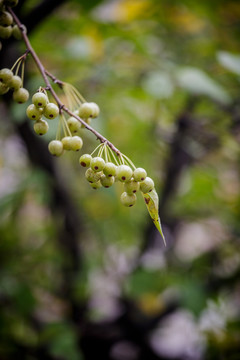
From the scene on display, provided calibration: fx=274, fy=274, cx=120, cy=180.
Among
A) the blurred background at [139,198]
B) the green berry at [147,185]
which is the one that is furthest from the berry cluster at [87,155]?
the blurred background at [139,198]

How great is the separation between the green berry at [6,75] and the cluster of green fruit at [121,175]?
25 cm

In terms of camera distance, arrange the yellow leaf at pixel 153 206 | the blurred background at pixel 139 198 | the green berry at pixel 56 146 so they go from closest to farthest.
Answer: the yellow leaf at pixel 153 206 → the green berry at pixel 56 146 → the blurred background at pixel 139 198

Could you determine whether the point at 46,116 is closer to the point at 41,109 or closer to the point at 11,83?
the point at 41,109

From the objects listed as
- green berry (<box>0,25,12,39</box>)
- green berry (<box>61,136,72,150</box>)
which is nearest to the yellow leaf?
green berry (<box>61,136,72,150</box>)

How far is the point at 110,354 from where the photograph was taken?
2.02 metres

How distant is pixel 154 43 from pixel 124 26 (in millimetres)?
570

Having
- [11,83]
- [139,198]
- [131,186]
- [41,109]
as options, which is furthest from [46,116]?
[139,198]

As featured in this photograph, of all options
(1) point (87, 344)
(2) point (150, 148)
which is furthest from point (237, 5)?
(1) point (87, 344)

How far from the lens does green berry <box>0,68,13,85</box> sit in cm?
61

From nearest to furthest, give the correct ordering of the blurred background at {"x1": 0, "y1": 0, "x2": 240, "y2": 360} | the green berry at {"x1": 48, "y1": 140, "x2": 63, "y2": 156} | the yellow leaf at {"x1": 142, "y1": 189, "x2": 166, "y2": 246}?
the yellow leaf at {"x1": 142, "y1": 189, "x2": 166, "y2": 246} < the green berry at {"x1": 48, "y1": 140, "x2": 63, "y2": 156} < the blurred background at {"x1": 0, "y1": 0, "x2": 240, "y2": 360}

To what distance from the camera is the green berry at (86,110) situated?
0.70 m

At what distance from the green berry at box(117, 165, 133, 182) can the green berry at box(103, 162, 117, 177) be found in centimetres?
1

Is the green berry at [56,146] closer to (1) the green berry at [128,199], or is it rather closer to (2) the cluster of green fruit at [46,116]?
(2) the cluster of green fruit at [46,116]

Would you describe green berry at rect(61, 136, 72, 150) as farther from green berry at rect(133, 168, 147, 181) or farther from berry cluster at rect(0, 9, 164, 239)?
green berry at rect(133, 168, 147, 181)
